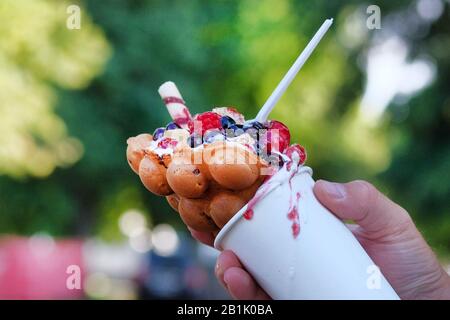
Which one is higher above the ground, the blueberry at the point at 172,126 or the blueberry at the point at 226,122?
the blueberry at the point at 172,126

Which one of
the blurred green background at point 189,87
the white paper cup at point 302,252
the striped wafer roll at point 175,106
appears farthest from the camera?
the blurred green background at point 189,87

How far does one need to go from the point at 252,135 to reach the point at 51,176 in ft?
21.9

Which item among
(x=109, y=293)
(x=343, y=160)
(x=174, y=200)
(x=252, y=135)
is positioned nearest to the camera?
(x=252, y=135)

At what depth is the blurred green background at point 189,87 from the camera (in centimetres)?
686

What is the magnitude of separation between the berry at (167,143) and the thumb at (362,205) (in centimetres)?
40

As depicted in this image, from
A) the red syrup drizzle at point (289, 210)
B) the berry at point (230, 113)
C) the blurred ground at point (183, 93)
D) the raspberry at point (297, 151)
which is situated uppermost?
the blurred ground at point (183, 93)

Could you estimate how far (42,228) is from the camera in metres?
8.05

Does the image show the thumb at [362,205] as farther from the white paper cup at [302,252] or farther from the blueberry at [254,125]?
the blueberry at [254,125]

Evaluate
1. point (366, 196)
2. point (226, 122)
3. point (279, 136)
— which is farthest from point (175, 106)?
point (366, 196)

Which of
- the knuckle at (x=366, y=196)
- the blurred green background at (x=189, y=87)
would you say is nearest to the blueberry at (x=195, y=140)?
the knuckle at (x=366, y=196)

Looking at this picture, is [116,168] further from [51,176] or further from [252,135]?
[252,135]

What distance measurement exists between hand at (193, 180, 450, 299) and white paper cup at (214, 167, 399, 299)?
12 centimetres

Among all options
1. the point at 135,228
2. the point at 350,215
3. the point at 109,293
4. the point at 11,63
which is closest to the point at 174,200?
the point at 350,215
